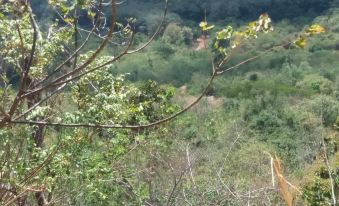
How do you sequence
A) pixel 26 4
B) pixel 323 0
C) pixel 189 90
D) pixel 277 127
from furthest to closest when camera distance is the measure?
1. pixel 323 0
2. pixel 189 90
3. pixel 277 127
4. pixel 26 4

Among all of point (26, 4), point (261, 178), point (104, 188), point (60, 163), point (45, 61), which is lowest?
point (261, 178)

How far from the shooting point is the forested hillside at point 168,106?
2508 millimetres

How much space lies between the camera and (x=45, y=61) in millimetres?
6422

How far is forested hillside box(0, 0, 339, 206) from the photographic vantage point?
251 centimetres

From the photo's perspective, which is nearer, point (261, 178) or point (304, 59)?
point (261, 178)

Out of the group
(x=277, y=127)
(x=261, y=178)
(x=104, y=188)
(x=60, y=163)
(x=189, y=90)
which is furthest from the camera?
(x=189, y=90)

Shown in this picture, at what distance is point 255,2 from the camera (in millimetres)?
70000

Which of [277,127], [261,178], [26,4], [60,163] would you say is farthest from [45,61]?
[277,127]

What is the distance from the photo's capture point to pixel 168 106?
346 inches

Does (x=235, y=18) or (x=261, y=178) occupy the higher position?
(x=261, y=178)

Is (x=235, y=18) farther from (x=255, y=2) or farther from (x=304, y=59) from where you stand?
(x=304, y=59)

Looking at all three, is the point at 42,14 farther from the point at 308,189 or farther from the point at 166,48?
the point at 308,189

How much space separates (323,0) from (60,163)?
64.0 m

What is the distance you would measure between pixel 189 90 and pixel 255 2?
2342 centimetres
